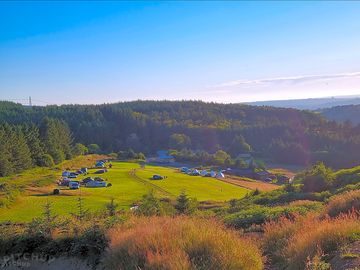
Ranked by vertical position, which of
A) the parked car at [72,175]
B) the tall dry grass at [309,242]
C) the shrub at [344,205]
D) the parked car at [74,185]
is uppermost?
the tall dry grass at [309,242]

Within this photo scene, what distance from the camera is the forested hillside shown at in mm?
101806

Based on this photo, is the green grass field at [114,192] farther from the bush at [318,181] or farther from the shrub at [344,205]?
the shrub at [344,205]

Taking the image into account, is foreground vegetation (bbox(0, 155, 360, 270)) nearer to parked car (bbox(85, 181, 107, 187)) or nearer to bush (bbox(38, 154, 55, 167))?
parked car (bbox(85, 181, 107, 187))

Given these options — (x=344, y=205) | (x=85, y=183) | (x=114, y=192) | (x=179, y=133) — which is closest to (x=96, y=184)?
(x=85, y=183)

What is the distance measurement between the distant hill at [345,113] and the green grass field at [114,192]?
10378 centimetres

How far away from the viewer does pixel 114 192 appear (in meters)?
50.0

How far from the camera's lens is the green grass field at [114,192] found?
38.4 meters

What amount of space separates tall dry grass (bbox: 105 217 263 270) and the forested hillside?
3361 inches

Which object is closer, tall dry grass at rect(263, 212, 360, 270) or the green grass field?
tall dry grass at rect(263, 212, 360, 270)

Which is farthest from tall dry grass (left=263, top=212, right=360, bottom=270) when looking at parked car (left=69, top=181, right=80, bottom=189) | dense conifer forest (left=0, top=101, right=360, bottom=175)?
dense conifer forest (left=0, top=101, right=360, bottom=175)

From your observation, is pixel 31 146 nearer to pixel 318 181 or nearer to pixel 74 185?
pixel 74 185

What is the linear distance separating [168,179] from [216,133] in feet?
228

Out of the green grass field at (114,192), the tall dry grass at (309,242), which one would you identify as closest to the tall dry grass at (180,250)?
the tall dry grass at (309,242)

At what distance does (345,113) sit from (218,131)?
197 feet
